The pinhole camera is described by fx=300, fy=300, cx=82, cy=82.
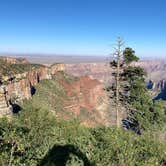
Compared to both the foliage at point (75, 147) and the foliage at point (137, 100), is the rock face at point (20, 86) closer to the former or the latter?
the foliage at point (137, 100)

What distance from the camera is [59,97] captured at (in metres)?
192

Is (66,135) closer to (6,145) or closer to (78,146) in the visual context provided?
(78,146)

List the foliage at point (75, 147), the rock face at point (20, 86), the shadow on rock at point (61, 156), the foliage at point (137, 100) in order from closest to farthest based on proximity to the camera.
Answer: the shadow on rock at point (61, 156) < the foliage at point (75, 147) < the foliage at point (137, 100) < the rock face at point (20, 86)

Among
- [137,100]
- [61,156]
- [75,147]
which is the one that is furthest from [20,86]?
[61,156]

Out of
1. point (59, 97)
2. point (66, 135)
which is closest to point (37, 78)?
point (59, 97)

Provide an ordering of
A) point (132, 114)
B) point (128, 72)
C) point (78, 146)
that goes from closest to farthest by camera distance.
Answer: point (78, 146) → point (128, 72) → point (132, 114)

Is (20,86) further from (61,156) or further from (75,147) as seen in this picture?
(61,156)

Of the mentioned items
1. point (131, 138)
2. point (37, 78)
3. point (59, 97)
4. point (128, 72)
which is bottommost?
point (59, 97)

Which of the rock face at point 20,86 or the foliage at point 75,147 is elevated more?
the foliage at point 75,147

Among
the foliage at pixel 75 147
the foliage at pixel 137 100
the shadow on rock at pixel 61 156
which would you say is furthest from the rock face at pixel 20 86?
the shadow on rock at pixel 61 156

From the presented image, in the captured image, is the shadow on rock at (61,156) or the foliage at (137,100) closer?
the shadow on rock at (61,156)

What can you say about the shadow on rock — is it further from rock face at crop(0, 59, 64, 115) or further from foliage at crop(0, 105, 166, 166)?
rock face at crop(0, 59, 64, 115)

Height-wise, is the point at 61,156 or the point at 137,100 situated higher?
the point at 61,156

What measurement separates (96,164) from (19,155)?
446cm
